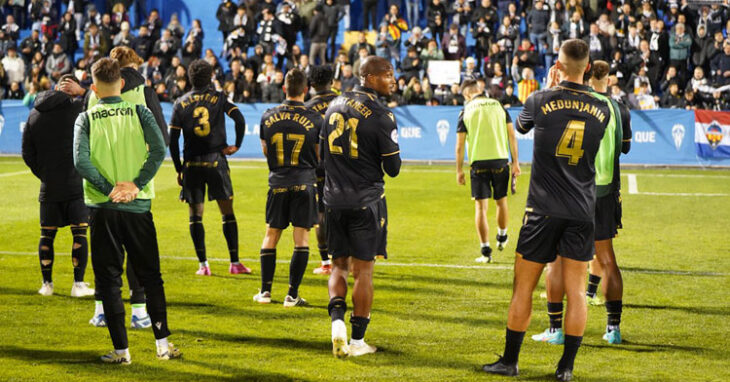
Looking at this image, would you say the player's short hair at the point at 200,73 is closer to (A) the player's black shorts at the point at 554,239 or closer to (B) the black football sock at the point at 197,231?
(B) the black football sock at the point at 197,231

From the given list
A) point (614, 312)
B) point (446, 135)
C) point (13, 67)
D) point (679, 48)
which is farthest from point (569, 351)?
point (13, 67)

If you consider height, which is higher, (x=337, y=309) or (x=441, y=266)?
(x=337, y=309)

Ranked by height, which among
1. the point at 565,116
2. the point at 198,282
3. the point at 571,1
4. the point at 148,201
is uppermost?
the point at 571,1

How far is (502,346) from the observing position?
773 centimetres

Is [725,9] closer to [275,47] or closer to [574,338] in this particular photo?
[275,47]

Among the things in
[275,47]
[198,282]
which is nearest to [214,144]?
[198,282]

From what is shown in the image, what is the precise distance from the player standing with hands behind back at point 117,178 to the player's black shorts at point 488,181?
5.86 m

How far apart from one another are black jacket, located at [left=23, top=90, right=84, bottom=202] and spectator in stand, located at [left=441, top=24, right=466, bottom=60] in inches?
786

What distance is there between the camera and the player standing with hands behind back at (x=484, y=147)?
468 inches

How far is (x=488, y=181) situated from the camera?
12047 millimetres

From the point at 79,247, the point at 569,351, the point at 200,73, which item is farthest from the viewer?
the point at 200,73

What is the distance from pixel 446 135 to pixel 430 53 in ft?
13.3

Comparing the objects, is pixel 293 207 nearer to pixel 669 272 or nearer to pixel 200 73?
pixel 200 73

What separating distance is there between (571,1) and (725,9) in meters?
4.50
